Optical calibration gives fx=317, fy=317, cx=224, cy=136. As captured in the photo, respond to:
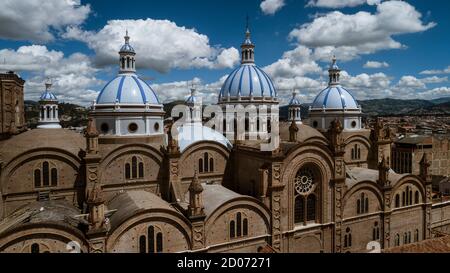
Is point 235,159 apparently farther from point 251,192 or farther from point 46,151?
point 46,151

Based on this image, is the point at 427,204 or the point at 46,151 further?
the point at 427,204

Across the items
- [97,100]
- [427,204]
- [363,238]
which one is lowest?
[363,238]

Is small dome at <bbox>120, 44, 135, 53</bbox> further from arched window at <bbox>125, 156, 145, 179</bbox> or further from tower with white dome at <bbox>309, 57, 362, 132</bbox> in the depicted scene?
tower with white dome at <bbox>309, 57, 362, 132</bbox>

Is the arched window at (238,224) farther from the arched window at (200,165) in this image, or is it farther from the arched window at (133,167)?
the arched window at (133,167)

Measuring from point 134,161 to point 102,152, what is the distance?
2514 mm

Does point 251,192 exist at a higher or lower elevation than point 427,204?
higher

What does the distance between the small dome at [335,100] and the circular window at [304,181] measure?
589 inches

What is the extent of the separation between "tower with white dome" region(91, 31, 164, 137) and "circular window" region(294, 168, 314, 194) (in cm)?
1255

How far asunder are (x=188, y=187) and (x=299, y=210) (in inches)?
378

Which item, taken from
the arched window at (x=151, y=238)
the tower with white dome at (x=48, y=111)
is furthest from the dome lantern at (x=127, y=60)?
the arched window at (x=151, y=238)

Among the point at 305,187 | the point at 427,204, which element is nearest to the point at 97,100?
the point at 305,187

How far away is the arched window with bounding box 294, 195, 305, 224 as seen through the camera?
2670 centimetres

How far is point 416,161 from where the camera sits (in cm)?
6838

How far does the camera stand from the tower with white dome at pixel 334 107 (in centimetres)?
3841
